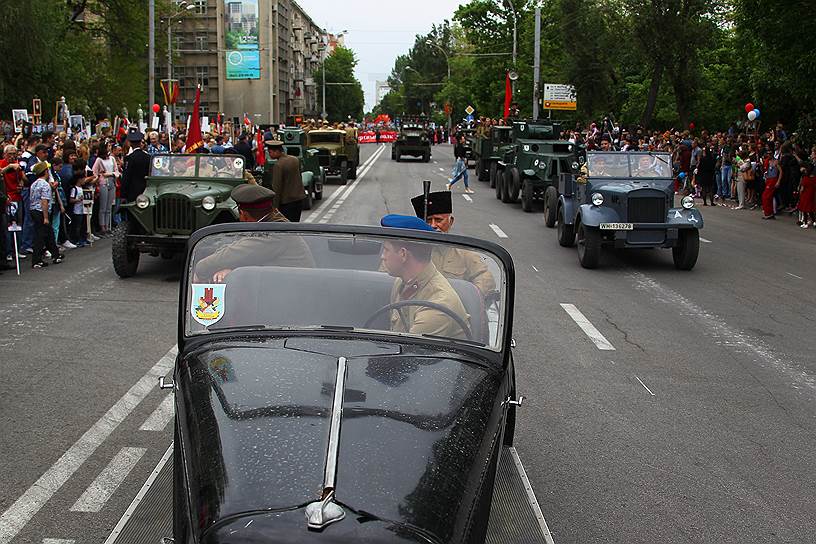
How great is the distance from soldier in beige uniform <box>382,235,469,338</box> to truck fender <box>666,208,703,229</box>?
10855 millimetres

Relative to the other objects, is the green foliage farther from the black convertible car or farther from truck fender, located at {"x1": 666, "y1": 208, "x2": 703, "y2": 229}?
the black convertible car

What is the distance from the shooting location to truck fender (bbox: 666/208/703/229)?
1447cm

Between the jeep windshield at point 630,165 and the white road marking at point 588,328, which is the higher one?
the jeep windshield at point 630,165

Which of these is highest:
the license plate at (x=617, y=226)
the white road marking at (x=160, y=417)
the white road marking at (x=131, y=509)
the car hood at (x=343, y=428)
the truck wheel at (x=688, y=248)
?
the car hood at (x=343, y=428)

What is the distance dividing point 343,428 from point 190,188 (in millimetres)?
11204

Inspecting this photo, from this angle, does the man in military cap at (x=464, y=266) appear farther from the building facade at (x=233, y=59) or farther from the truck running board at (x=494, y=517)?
the building facade at (x=233, y=59)

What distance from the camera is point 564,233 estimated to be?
1716cm

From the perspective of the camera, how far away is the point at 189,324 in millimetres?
4262

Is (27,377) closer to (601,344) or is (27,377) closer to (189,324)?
(189,324)

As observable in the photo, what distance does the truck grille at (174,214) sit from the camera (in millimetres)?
13367

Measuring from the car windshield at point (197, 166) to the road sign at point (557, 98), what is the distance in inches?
1710

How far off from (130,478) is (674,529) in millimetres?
3019

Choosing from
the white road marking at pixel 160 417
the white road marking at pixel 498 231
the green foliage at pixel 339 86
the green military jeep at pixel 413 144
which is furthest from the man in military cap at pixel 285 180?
the green foliage at pixel 339 86

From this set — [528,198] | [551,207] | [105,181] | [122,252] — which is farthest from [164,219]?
A: [528,198]
